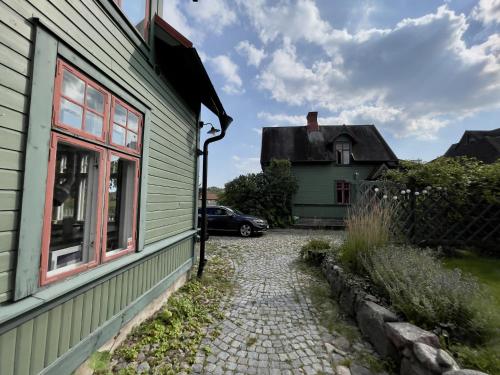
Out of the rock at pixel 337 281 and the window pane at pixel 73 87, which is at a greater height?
the window pane at pixel 73 87

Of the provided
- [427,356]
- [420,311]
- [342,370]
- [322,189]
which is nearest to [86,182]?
[342,370]

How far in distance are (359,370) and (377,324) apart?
0.58 metres

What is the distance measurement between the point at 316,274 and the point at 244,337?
3004mm

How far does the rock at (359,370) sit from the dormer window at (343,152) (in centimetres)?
A: 1524

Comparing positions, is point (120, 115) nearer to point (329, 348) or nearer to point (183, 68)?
point (183, 68)

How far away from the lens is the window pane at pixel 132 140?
2764mm

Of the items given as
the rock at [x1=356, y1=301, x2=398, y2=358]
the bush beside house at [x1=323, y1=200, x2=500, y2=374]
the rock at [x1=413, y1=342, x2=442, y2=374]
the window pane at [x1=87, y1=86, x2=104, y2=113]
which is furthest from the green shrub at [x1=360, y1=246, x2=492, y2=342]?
the window pane at [x1=87, y1=86, x2=104, y2=113]

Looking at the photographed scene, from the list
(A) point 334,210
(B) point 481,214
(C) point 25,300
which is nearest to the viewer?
(C) point 25,300

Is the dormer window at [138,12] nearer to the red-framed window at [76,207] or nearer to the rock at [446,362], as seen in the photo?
the red-framed window at [76,207]

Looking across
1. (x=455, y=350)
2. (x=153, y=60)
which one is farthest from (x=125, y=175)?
(x=455, y=350)

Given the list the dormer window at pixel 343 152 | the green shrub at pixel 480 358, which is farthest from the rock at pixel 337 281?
the dormer window at pixel 343 152

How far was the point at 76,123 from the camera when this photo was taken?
6.67 feet

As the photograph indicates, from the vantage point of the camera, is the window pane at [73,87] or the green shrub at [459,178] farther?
the green shrub at [459,178]

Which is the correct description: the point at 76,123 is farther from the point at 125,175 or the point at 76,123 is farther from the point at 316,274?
the point at 316,274
